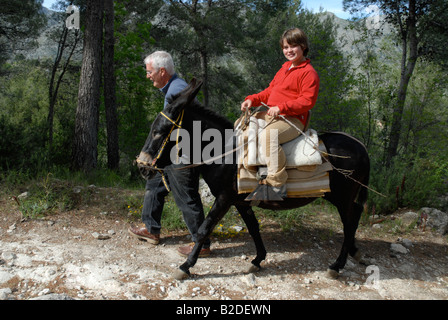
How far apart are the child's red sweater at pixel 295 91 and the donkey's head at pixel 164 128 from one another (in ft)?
2.68

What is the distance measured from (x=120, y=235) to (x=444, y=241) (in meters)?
5.09

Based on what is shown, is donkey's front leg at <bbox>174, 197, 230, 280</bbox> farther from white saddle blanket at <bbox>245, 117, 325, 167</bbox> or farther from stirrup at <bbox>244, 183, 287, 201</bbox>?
white saddle blanket at <bbox>245, 117, 325, 167</bbox>

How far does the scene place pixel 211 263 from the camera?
156 inches

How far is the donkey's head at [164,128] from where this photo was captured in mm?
3236

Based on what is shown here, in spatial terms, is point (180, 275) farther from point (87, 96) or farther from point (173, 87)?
point (87, 96)

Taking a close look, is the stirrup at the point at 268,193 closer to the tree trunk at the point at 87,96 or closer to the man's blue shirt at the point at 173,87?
the man's blue shirt at the point at 173,87

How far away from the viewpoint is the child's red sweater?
10.5 feet

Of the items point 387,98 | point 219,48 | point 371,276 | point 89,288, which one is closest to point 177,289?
point 89,288

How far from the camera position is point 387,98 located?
27.0 ft

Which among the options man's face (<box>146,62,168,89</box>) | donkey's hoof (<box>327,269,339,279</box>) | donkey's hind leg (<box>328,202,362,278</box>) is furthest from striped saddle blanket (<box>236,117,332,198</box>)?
man's face (<box>146,62,168,89</box>)

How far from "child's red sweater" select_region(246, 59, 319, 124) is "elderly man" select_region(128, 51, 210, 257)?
101 centimetres

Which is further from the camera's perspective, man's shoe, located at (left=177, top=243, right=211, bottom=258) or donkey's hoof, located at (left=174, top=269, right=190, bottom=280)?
man's shoe, located at (left=177, top=243, right=211, bottom=258)

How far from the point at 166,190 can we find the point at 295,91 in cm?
216

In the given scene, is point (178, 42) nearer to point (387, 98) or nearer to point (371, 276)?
point (387, 98)
